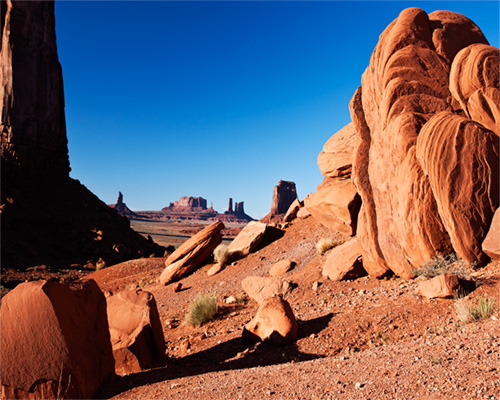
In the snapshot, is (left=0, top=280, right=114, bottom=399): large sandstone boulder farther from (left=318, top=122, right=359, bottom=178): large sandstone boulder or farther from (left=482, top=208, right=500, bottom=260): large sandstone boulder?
(left=318, top=122, right=359, bottom=178): large sandstone boulder

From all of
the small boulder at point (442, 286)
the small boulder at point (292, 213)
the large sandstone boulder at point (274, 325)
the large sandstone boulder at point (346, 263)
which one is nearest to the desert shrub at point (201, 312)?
the large sandstone boulder at point (274, 325)

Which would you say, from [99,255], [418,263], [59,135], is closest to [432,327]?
[418,263]

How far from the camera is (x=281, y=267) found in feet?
46.4

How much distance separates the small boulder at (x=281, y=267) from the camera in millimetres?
13932

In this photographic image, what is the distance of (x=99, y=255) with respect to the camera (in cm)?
2939

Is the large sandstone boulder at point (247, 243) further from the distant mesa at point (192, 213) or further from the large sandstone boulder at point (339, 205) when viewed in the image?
the distant mesa at point (192, 213)

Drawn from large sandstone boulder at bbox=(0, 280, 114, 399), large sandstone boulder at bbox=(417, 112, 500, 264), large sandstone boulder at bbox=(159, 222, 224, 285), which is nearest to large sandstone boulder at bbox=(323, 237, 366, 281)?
large sandstone boulder at bbox=(417, 112, 500, 264)

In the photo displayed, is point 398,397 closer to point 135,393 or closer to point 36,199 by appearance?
point 135,393

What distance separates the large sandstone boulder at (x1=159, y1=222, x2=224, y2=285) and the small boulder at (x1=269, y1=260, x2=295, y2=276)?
4.35 metres

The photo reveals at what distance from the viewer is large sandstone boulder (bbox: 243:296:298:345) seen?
7.71 meters

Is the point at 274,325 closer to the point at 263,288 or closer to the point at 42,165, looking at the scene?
the point at 263,288

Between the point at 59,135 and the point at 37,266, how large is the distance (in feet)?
48.3

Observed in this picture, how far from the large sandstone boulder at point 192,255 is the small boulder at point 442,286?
37.9 ft

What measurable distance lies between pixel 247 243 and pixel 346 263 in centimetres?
700
